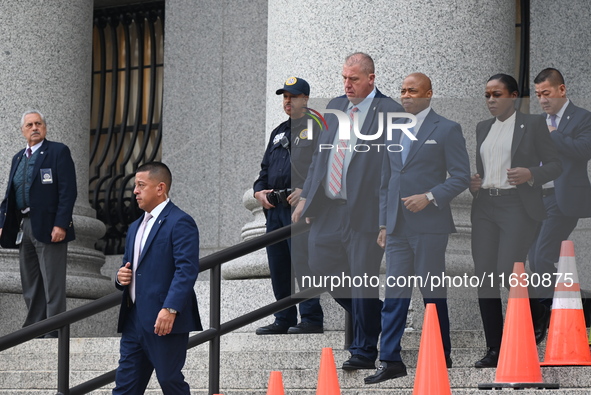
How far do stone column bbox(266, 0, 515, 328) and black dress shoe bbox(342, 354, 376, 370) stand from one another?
1930 mm

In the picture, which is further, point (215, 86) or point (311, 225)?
point (215, 86)

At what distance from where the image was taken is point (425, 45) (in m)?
9.36

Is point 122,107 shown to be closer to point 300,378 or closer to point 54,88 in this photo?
point 54,88

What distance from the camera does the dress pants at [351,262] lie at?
291 inches

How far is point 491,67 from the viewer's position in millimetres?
9422

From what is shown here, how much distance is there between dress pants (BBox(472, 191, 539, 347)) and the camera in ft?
23.9

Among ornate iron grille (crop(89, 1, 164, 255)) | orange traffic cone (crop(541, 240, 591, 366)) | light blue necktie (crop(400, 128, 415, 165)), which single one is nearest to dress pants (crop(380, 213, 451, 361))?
light blue necktie (crop(400, 128, 415, 165))

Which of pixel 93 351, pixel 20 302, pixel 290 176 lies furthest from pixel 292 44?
pixel 20 302

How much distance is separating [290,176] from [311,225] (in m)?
0.90

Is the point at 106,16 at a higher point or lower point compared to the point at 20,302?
higher

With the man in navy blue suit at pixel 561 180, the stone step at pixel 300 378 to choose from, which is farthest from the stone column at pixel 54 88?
the man in navy blue suit at pixel 561 180

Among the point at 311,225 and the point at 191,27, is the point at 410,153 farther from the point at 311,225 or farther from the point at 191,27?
the point at 191,27

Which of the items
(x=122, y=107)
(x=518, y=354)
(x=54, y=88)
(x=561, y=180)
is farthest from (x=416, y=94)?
(x=122, y=107)

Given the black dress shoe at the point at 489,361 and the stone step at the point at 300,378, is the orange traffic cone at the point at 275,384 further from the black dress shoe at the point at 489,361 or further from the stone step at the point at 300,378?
the black dress shoe at the point at 489,361
